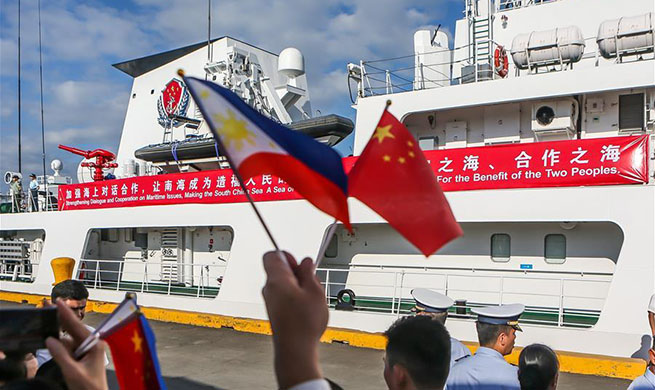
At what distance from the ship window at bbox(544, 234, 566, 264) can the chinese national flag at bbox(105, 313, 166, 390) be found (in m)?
7.68

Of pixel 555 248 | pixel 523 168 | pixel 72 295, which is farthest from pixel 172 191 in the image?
pixel 72 295

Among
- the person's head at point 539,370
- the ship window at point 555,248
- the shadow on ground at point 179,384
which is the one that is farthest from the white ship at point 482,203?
the person's head at point 539,370

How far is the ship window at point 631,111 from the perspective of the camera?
8492 millimetres

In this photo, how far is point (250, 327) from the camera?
9391 mm

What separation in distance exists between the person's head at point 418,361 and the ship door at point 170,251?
35.4ft

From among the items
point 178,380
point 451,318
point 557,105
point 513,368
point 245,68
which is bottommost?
point 178,380

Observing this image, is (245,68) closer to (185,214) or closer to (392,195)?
(185,214)

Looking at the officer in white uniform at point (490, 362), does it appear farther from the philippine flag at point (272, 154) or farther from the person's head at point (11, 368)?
the person's head at point (11, 368)

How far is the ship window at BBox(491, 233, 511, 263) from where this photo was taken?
8469 mm

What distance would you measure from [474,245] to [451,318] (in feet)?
4.45

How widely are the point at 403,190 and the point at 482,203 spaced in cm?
647

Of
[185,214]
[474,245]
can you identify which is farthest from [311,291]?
[185,214]

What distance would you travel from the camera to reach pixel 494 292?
8047mm

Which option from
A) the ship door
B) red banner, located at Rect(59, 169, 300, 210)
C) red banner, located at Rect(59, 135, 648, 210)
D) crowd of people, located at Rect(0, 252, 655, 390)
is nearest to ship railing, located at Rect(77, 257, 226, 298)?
the ship door
